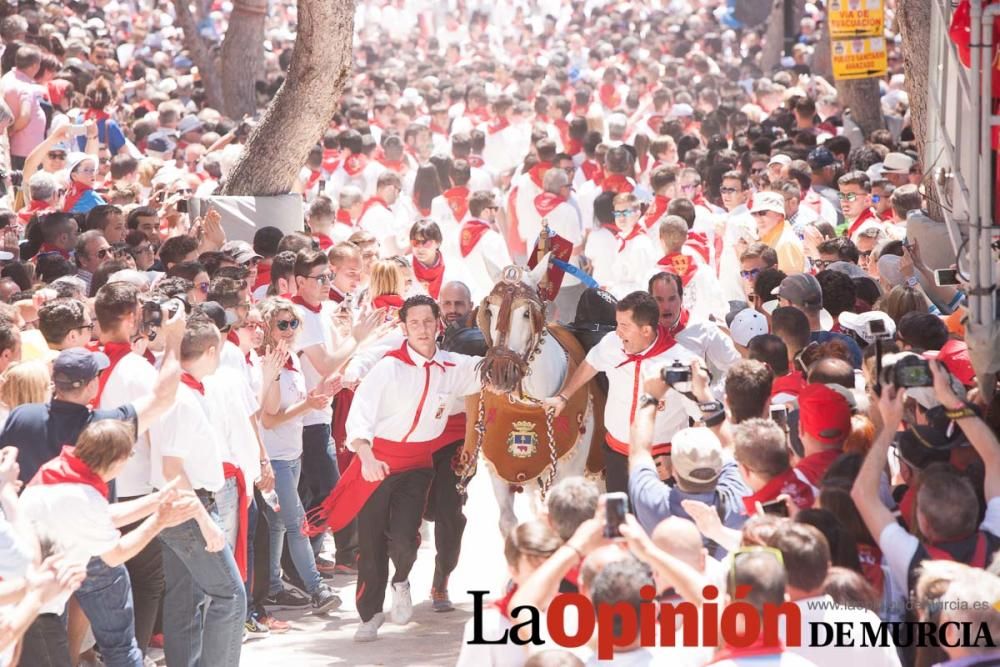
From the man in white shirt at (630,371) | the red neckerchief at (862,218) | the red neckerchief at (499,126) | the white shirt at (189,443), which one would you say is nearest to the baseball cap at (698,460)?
the man in white shirt at (630,371)

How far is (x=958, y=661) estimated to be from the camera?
438cm

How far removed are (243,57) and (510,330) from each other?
12.9 metres

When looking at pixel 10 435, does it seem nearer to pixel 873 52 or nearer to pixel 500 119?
pixel 873 52

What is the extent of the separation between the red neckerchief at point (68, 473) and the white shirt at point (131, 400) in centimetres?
85

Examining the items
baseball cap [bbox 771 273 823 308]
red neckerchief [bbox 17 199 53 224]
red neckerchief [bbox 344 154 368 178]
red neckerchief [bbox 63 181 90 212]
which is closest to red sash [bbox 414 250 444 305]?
baseball cap [bbox 771 273 823 308]

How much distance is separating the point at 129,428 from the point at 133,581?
4.14ft

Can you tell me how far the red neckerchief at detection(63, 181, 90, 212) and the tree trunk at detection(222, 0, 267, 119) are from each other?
7435 millimetres

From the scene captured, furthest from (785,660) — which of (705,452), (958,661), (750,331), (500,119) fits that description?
(500,119)

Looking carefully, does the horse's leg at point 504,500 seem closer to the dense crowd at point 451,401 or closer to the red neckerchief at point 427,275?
the dense crowd at point 451,401

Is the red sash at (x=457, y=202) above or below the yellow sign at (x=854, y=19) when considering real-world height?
below

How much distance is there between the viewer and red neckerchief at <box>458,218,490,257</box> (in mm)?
11656

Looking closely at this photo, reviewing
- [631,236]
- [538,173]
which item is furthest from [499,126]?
[631,236]

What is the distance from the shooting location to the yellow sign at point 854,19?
14328 millimetres

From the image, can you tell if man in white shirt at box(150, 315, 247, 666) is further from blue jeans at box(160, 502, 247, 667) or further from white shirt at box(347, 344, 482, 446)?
white shirt at box(347, 344, 482, 446)
